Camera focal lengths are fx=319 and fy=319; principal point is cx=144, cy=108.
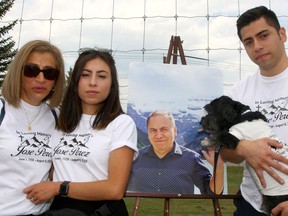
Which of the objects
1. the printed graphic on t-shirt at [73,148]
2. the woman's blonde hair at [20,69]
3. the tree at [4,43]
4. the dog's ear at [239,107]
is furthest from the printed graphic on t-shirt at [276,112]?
the tree at [4,43]

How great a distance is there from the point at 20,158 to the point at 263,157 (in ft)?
5.13

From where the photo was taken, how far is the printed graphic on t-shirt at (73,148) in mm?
2037

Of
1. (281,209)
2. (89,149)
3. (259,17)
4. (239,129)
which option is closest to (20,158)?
(89,149)

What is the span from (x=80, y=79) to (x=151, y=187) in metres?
1.77

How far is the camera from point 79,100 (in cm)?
229

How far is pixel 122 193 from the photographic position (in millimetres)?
1992

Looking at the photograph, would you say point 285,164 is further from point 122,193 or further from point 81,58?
point 81,58

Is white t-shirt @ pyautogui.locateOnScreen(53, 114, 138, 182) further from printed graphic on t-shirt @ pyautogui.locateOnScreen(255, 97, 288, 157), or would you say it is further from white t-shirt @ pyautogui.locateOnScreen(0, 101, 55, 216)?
printed graphic on t-shirt @ pyautogui.locateOnScreen(255, 97, 288, 157)

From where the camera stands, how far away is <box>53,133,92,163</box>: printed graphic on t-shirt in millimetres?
2037

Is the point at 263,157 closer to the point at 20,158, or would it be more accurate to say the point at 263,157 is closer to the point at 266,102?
the point at 266,102

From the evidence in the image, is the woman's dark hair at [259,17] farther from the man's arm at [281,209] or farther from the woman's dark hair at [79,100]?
the man's arm at [281,209]

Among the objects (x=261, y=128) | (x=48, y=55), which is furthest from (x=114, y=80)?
(x=261, y=128)

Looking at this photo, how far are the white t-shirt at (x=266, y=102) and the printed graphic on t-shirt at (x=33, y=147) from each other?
4.96 ft

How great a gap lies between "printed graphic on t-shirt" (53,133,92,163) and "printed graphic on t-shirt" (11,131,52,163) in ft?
0.21
